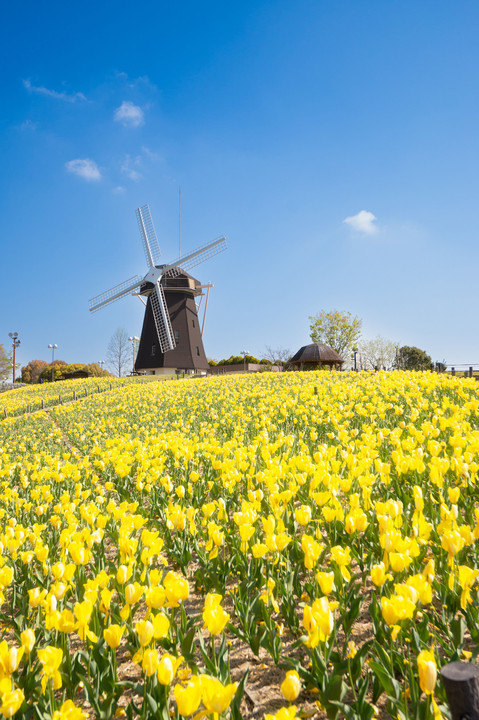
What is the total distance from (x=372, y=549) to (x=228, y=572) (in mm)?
978

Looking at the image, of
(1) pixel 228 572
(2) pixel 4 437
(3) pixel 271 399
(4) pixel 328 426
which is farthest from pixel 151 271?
(1) pixel 228 572

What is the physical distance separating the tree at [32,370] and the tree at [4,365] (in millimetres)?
3444

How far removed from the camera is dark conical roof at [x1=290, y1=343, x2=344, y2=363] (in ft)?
126

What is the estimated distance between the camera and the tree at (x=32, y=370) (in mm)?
69625

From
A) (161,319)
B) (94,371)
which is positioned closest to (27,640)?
(161,319)

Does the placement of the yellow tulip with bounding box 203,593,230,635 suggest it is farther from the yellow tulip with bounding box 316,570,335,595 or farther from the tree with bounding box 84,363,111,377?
the tree with bounding box 84,363,111,377

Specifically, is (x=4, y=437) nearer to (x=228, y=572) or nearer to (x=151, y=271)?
(x=228, y=572)

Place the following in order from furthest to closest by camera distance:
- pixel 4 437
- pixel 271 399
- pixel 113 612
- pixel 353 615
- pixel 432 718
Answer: pixel 4 437 → pixel 271 399 → pixel 113 612 → pixel 353 615 → pixel 432 718

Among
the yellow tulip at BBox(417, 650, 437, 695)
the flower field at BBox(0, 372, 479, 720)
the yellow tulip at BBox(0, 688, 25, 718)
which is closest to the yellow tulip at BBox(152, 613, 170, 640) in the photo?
the flower field at BBox(0, 372, 479, 720)

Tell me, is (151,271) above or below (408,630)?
above

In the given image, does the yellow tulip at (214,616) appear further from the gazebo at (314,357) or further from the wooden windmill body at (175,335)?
the wooden windmill body at (175,335)

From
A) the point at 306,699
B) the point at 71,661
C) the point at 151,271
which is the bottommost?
the point at 306,699

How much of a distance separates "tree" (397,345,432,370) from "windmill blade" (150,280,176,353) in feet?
95.3

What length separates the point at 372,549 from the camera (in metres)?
2.77
